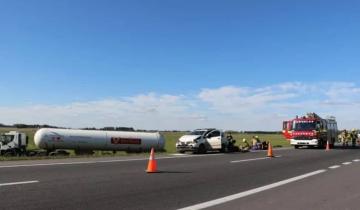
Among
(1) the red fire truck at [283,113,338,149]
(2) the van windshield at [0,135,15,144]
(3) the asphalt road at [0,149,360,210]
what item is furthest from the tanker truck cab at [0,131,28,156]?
(1) the red fire truck at [283,113,338,149]

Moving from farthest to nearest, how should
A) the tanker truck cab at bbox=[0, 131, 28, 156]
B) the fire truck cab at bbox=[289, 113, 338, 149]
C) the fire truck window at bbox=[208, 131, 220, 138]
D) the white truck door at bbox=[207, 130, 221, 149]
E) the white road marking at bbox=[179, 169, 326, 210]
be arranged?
the fire truck cab at bbox=[289, 113, 338, 149]
the fire truck window at bbox=[208, 131, 220, 138]
the white truck door at bbox=[207, 130, 221, 149]
the tanker truck cab at bbox=[0, 131, 28, 156]
the white road marking at bbox=[179, 169, 326, 210]

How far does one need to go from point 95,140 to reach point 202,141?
904 cm

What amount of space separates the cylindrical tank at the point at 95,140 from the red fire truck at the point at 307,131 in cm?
1149

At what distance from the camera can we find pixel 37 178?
13594 mm

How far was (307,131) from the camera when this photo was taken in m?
45.3

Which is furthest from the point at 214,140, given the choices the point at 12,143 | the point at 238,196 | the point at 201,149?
the point at 238,196

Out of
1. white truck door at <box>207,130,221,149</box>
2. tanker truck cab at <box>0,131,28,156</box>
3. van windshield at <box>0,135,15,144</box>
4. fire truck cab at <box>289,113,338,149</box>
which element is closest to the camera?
tanker truck cab at <box>0,131,28,156</box>

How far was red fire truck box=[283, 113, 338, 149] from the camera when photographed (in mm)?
45031

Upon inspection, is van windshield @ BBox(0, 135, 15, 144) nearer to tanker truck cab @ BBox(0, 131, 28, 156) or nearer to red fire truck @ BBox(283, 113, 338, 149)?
tanker truck cab @ BBox(0, 131, 28, 156)

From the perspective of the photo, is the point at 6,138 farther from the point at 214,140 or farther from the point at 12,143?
the point at 214,140

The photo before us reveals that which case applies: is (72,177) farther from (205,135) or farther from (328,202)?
(205,135)

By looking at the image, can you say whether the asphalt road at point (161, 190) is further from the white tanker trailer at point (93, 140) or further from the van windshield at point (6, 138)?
the white tanker trailer at point (93, 140)

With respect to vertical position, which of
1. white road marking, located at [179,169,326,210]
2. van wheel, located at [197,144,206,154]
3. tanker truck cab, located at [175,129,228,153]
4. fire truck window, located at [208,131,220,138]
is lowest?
white road marking, located at [179,169,326,210]

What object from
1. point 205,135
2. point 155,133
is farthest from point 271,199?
point 155,133
